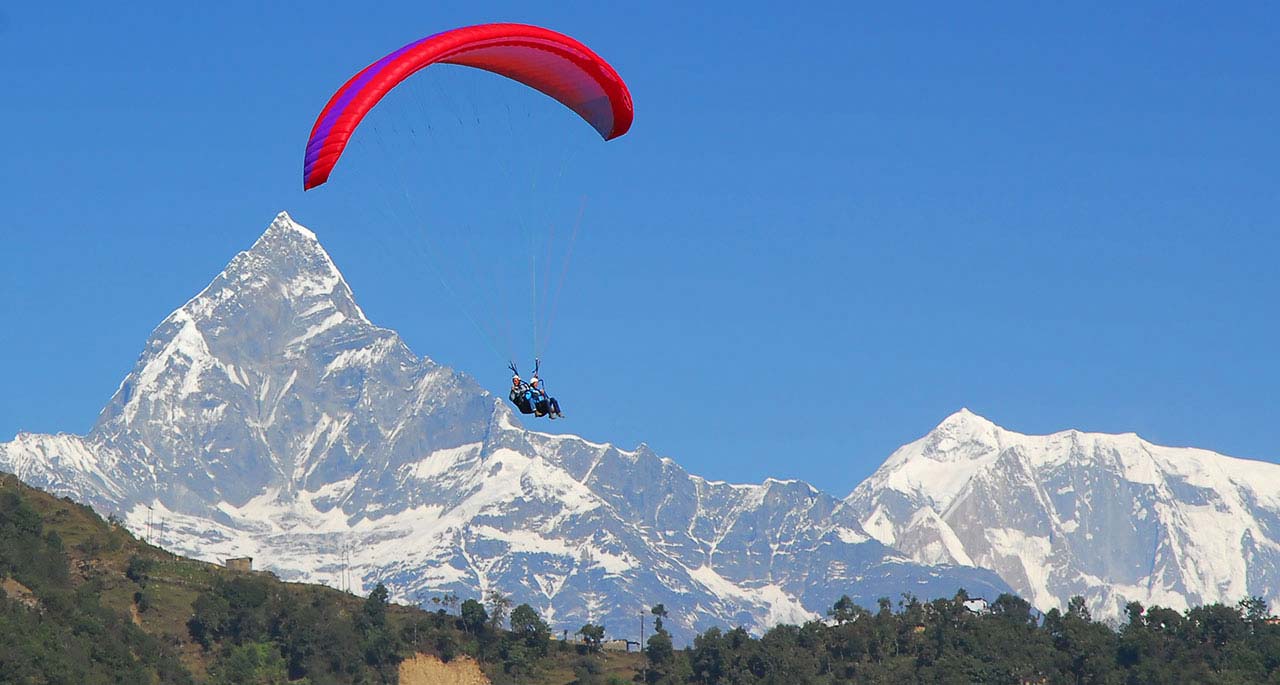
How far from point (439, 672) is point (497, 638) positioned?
529 cm

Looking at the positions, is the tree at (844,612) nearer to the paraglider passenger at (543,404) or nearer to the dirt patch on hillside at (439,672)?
the dirt patch on hillside at (439,672)

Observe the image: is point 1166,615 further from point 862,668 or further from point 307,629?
point 307,629

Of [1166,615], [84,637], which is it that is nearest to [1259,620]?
[1166,615]

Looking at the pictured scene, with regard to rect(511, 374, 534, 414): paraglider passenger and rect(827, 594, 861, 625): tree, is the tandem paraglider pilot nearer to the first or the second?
rect(511, 374, 534, 414): paraglider passenger

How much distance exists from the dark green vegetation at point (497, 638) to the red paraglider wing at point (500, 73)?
191ft

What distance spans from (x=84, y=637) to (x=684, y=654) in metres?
48.5

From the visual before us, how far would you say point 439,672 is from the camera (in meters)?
146

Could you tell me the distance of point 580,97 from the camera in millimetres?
73312

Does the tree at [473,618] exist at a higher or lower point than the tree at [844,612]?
lower

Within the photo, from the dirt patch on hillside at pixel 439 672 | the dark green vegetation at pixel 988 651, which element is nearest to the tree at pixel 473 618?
the dirt patch on hillside at pixel 439 672

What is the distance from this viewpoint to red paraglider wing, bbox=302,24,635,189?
6244 centimetres

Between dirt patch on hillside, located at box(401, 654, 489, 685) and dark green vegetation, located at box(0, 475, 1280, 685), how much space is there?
0.81 m

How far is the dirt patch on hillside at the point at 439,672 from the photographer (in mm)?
144125

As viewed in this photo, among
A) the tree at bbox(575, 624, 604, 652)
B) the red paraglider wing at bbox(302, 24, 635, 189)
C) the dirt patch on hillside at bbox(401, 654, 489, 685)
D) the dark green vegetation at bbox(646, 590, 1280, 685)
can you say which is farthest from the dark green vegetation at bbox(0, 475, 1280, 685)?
the red paraglider wing at bbox(302, 24, 635, 189)
